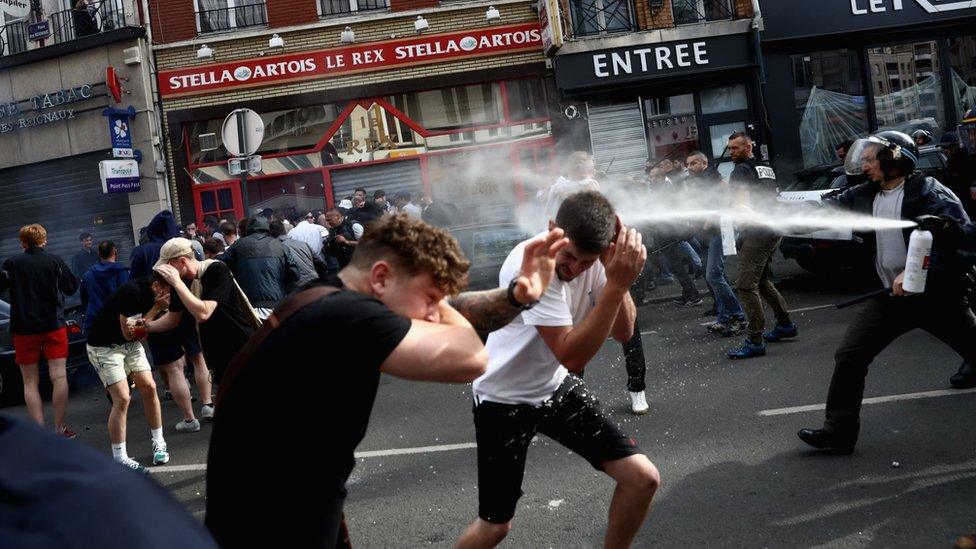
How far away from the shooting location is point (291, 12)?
718 inches

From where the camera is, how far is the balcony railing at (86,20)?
1828 centimetres

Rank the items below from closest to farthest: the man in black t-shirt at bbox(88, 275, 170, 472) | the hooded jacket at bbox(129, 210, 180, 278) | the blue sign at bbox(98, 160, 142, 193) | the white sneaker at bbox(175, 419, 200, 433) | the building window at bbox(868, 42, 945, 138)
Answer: the man in black t-shirt at bbox(88, 275, 170, 472)
the white sneaker at bbox(175, 419, 200, 433)
the hooded jacket at bbox(129, 210, 180, 278)
the blue sign at bbox(98, 160, 142, 193)
the building window at bbox(868, 42, 945, 138)

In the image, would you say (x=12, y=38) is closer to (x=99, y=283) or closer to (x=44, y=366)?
(x=44, y=366)

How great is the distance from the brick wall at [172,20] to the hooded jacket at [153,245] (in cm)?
1079

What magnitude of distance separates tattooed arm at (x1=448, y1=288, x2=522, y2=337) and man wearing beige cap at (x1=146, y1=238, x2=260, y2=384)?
3.57 m

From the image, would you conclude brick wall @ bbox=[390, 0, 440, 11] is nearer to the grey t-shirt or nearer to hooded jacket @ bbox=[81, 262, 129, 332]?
hooded jacket @ bbox=[81, 262, 129, 332]

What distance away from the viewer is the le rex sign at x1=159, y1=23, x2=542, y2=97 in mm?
17984

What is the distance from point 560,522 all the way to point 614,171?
14.3 metres

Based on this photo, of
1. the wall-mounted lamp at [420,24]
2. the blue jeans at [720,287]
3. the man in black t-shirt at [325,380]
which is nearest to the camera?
the man in black t-shirt at [325,380]

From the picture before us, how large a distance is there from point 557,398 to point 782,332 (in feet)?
17.4

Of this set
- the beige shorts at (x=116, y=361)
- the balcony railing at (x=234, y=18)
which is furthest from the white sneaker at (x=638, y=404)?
the balcony railing at (x=234, y=18)

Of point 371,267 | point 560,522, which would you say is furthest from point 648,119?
point 371,267

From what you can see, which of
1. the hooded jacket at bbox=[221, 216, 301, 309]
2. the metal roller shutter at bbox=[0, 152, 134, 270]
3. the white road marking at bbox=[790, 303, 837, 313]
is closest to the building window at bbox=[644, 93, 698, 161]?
the white road marking at bbox=[790, 303, 837, 313]

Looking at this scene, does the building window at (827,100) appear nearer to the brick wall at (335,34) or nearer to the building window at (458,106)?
the brick wall at (335,34)
